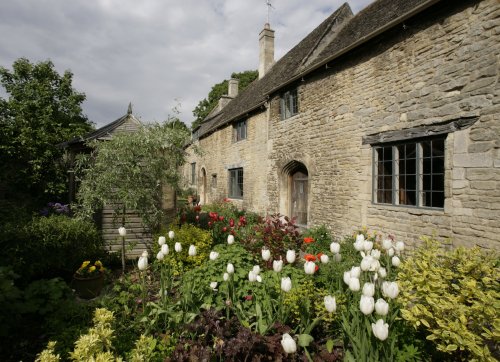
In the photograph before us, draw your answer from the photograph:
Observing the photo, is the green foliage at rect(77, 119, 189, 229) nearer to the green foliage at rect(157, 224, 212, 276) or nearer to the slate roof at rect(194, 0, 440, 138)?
the green foliage at rect(157, 224, 212, 276)

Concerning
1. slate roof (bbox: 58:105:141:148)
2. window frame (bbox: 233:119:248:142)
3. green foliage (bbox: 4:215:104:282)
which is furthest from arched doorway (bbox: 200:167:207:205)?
green foliage (bbox: 4:215:104:282)

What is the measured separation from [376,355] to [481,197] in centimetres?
433

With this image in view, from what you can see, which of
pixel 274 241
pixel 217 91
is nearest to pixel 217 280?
pixel 274 241

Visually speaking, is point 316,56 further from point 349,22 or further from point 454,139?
point 454,139

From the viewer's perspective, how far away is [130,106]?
28.6 feet

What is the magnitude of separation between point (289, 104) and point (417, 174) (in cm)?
588

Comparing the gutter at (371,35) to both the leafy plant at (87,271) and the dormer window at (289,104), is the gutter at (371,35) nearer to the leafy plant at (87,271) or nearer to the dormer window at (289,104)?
the dormer window at (289,104)

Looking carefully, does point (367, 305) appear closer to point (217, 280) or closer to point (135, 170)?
point (217, 280)

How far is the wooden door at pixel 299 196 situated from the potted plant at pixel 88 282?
23.5 ft

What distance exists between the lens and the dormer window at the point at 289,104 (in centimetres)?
1052

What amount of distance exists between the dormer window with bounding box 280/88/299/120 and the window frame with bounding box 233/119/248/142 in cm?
340

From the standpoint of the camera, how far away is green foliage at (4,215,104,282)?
4.78m

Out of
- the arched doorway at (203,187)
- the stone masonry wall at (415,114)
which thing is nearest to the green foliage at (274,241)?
the stone masonry wall at (415,114)

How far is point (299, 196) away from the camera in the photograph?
34.9ft
